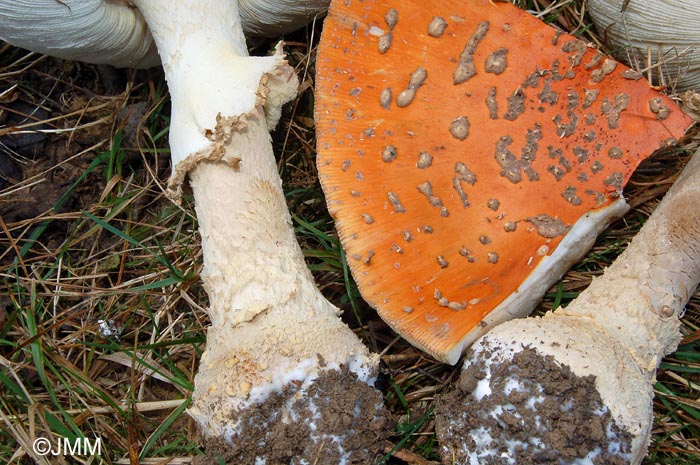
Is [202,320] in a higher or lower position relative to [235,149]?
lower

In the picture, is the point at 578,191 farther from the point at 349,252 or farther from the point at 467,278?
the point at 349,252

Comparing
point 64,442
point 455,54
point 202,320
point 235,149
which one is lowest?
point 64,442

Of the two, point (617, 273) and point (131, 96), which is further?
point (131, 96)

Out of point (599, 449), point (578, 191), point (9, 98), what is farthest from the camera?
point (9, 98)

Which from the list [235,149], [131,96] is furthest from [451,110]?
[131,96]

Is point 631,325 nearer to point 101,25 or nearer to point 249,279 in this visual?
point 249,279

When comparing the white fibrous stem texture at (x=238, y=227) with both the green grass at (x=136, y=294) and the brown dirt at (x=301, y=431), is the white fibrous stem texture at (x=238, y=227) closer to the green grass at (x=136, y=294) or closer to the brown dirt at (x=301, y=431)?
the brown dirt at (x=301, y=431)
